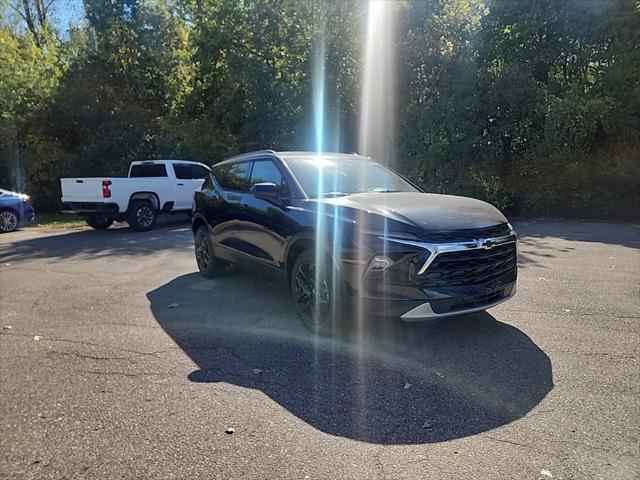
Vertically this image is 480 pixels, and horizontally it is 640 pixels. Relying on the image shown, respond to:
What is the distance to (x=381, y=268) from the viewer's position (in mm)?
3867

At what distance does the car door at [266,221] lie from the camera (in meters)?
4.95

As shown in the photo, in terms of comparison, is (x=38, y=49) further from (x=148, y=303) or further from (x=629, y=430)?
(x=629, y=430)

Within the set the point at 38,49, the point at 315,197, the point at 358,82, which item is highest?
the point at 38,49

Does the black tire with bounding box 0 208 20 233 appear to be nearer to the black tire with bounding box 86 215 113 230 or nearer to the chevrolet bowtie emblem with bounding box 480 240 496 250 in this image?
the black tire with bounding box 86 215 113 230

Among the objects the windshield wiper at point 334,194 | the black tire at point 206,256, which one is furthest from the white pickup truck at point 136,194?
the windshield wiper at point 334,194

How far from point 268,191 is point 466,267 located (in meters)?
2.14

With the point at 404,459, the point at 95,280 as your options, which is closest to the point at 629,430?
the point at 404,459

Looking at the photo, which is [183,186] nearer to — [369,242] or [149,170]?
[149,170]

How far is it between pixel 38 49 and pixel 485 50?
18981 millimetres

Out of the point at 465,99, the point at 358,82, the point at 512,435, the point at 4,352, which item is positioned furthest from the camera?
the point at 358,82

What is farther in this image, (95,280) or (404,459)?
(95,280)

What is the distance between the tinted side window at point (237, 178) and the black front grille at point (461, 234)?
2.80 meters

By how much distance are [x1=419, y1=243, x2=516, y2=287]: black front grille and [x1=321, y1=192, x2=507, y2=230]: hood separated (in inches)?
9.2

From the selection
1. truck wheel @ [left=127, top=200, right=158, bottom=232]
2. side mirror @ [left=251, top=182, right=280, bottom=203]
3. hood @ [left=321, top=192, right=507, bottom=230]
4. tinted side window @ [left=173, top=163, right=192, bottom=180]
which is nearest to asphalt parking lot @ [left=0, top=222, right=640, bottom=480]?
hood @ [left=321, top=192, right=507, bottom=230]
